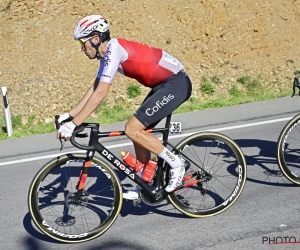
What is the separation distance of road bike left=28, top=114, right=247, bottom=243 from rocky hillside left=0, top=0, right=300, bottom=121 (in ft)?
23.4

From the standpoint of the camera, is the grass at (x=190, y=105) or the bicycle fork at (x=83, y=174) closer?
the bicycle fork at (x=83, y=174)

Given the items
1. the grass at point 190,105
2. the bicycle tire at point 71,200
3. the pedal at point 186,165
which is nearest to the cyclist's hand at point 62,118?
the bicycle tire at point 71,200

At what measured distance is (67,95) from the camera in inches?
508

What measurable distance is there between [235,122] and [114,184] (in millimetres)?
5118

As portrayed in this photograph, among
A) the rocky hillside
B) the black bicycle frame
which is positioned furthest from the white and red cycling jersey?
the rocky hillside

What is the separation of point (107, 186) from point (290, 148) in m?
2.21

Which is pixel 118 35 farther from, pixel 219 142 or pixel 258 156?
pixel 219 142

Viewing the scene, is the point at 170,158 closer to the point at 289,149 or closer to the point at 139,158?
the point at 139,158

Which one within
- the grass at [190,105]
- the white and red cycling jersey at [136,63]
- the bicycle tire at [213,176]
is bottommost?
the grass at [190,105]

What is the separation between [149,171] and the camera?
5.50m

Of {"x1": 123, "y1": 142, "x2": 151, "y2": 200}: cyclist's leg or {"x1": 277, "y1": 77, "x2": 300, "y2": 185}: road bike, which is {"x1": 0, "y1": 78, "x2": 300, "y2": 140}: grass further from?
{"x1": 123, "y1": 142, "x2": 151, "y2": 200}: cyclist's leg

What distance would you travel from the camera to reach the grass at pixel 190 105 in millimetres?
11025

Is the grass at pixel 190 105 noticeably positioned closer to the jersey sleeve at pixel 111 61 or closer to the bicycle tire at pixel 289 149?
the bicycle tire at pixel 289 149

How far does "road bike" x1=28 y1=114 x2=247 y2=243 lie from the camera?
205 inches
